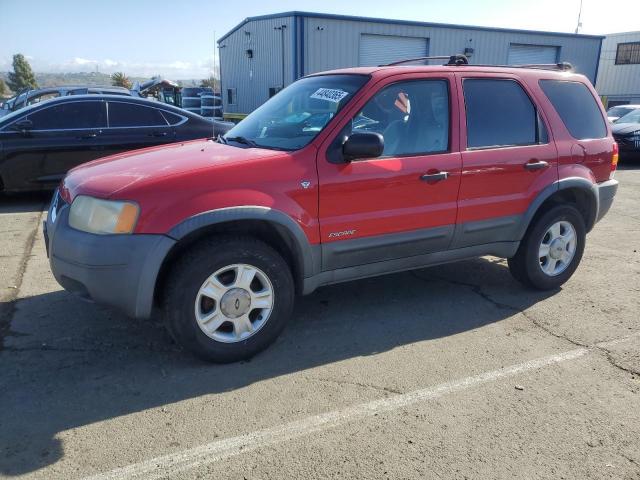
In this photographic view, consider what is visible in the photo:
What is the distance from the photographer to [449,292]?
187 inches

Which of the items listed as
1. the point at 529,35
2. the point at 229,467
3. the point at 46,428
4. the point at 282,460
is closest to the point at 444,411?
the point at 282,460

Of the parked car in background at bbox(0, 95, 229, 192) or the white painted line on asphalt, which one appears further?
the parked car in background at bbox(0, 95, 229, 192)

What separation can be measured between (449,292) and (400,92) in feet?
6.13

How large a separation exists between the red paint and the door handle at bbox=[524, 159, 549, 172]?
0.11 feet

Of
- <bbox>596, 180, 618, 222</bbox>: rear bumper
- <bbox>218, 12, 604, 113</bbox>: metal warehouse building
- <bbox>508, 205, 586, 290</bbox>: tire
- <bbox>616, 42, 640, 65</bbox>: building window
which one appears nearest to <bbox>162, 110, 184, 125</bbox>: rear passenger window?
<bbox>508, 205, 586, 290</bbox>: tire

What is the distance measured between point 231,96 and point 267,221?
22.6 metres

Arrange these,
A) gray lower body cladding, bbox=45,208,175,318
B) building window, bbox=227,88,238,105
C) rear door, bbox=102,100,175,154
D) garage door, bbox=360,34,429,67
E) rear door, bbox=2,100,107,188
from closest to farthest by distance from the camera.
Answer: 1. gray lower body cladding, bbox=45,208,175,318
2. rear door, bbox=2,100,107,188
3. rear door, bbox=102,100,175,154
4. garage door, bbox=360,34,429,67
5. building window, bbox=227,88,238,105

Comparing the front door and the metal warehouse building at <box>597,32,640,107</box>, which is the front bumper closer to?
the front door

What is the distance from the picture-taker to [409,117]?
393 cm

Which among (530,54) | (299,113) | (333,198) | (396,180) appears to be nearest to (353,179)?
(333,198)

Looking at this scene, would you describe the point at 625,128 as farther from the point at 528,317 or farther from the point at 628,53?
the point at 628,53

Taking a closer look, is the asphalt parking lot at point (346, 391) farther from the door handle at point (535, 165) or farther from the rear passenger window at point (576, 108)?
the rear passenger window at point (576, 108)

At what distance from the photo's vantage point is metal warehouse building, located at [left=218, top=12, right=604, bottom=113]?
18.0 metres

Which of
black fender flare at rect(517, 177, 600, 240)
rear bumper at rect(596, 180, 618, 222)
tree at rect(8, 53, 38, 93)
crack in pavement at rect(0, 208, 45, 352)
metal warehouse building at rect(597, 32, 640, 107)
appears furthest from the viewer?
tree at rect(8, 53, 38, 93)
